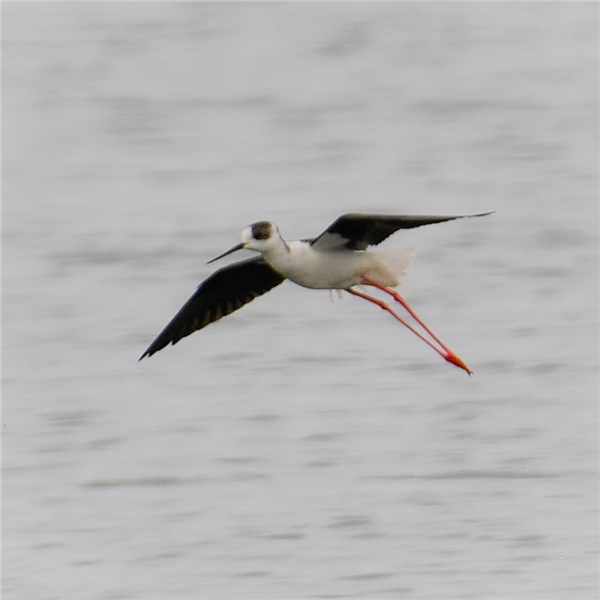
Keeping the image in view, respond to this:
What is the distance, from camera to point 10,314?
10.2 metres

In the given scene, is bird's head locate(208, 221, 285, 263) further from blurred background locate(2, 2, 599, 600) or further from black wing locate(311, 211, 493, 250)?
blurred background locate(2, 2, 599, 600)

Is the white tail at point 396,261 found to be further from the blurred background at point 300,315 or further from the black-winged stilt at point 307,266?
the blurred background at point 300,315

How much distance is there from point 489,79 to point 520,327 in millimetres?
5568

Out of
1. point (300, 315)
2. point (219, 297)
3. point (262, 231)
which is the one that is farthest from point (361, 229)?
point (300, 315)

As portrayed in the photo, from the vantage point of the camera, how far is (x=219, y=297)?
6.80 meters

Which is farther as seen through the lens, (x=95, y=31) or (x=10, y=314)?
(x=95, y=31)

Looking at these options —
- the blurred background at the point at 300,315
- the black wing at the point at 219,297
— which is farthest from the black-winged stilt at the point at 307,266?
the blurred background at the point at 300,315

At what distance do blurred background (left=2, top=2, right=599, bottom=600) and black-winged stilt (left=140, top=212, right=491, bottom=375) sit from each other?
39.1 inches

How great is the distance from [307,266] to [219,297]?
0.76m

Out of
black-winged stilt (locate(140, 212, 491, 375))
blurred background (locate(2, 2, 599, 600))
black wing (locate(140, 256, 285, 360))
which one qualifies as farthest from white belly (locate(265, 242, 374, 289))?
blurred background (locate(2, 2, 599, 600))

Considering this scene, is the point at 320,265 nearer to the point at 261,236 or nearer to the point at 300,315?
the point at 261,236

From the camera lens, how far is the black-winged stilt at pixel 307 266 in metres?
6.07

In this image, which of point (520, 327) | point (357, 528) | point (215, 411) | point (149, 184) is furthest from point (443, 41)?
point (357, 528)

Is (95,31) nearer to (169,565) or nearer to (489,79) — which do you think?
(489,79)
